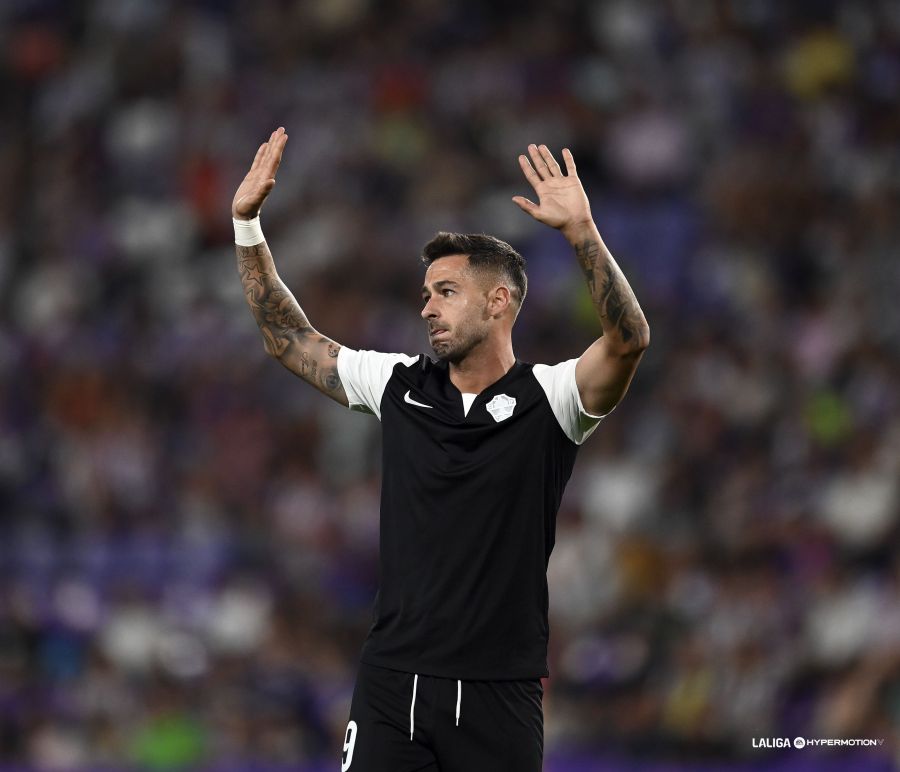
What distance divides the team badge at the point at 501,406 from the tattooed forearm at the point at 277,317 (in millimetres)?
668

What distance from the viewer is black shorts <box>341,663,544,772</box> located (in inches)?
173

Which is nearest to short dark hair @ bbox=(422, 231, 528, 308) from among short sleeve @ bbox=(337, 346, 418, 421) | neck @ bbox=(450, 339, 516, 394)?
neck @ bbox=(450, 339, 516, 394)

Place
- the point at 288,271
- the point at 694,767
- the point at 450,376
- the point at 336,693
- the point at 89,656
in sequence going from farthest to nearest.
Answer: the point at 288,271 → the point at 89,656 → the point at 336,693 → the point at 694,767 → the point at 450,376

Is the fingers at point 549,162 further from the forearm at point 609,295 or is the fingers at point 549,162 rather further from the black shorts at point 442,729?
the black shorts at point 442,729

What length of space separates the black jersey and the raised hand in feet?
1.42

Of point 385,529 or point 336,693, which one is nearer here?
point 385,529

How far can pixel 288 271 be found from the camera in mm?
12141

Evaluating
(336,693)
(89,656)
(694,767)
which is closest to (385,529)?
(694,767)

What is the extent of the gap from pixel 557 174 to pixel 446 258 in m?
0.49

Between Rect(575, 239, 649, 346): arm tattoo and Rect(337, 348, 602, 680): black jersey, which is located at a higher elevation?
Rect(575, 239, 649, 346): arm tattoo

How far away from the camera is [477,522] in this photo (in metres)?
4.50

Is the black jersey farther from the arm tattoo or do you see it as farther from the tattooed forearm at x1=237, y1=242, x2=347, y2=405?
the tattooed forearm at x1=237, y1=242, x2=347, y2=405

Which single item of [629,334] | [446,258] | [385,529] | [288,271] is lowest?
[385,529]

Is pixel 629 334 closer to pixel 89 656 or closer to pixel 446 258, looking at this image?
pixel 446 258
